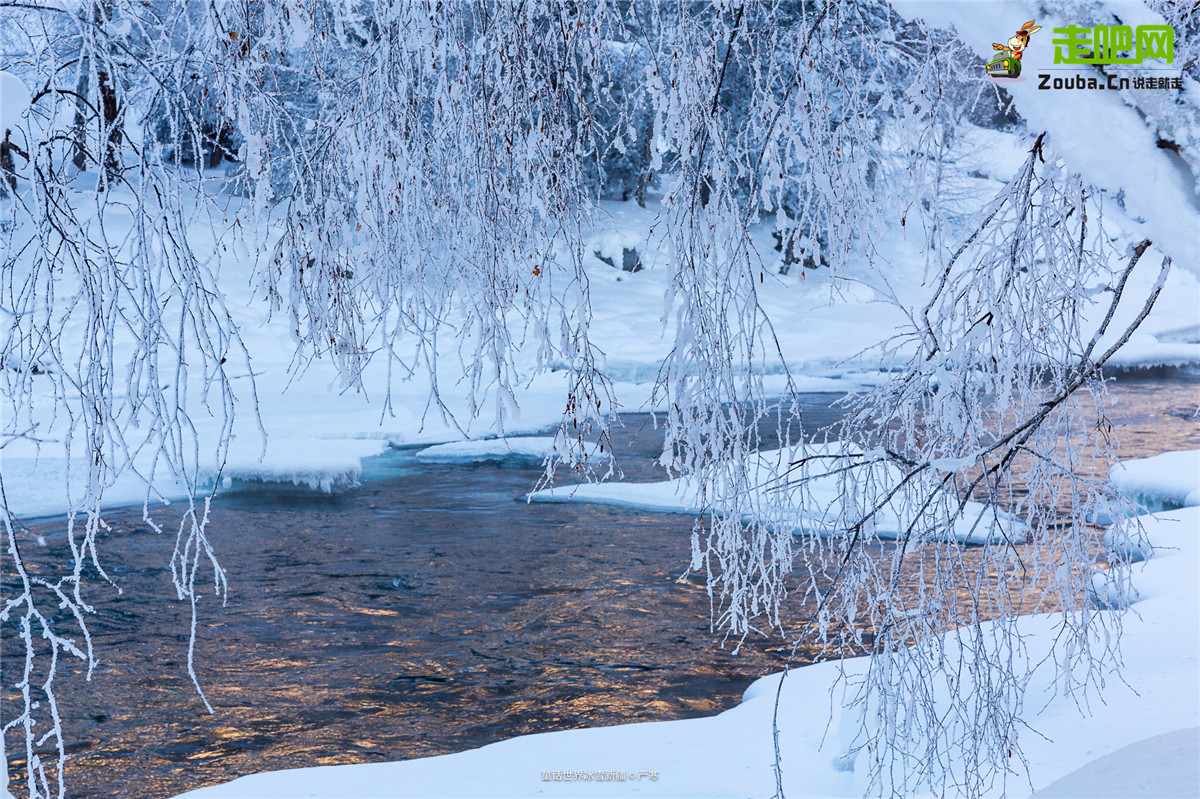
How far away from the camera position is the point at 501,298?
3.00 meters

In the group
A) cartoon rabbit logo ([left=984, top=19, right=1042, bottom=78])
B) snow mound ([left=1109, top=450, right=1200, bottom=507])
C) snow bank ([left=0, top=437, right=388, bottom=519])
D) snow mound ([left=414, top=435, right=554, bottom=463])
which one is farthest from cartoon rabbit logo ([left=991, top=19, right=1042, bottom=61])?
snow mound ([left=414, top=435, right=554, bottom=463])

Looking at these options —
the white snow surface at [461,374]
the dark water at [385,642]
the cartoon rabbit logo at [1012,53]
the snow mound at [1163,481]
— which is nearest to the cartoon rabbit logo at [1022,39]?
the cartoon rabbit logo at [1012,53]

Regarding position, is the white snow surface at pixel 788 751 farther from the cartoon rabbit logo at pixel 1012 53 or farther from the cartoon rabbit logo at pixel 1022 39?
the cartoon rabbit logo at pixel 1022 39

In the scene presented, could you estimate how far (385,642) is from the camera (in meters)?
7.49

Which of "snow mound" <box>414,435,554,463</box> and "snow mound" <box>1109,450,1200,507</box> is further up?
"snow mound" <box>414,435,554,463</box>

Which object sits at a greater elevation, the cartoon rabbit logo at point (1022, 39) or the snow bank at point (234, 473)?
the cartoon rabbit logo at point (1022, 39)

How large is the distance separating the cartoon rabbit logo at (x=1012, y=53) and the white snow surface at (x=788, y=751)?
2.95 meters

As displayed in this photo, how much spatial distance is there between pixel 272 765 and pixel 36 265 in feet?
14.3

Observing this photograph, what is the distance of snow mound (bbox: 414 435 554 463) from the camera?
12727 millimetres

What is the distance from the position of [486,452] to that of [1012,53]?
11544mm

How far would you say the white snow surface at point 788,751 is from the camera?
4.38 meters

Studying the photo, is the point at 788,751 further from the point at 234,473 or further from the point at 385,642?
the point at 234,473

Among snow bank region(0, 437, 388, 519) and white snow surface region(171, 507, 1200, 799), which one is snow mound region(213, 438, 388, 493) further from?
white snow surface region(171, 507, 1200, 799)

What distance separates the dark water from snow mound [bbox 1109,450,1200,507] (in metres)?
4.68
